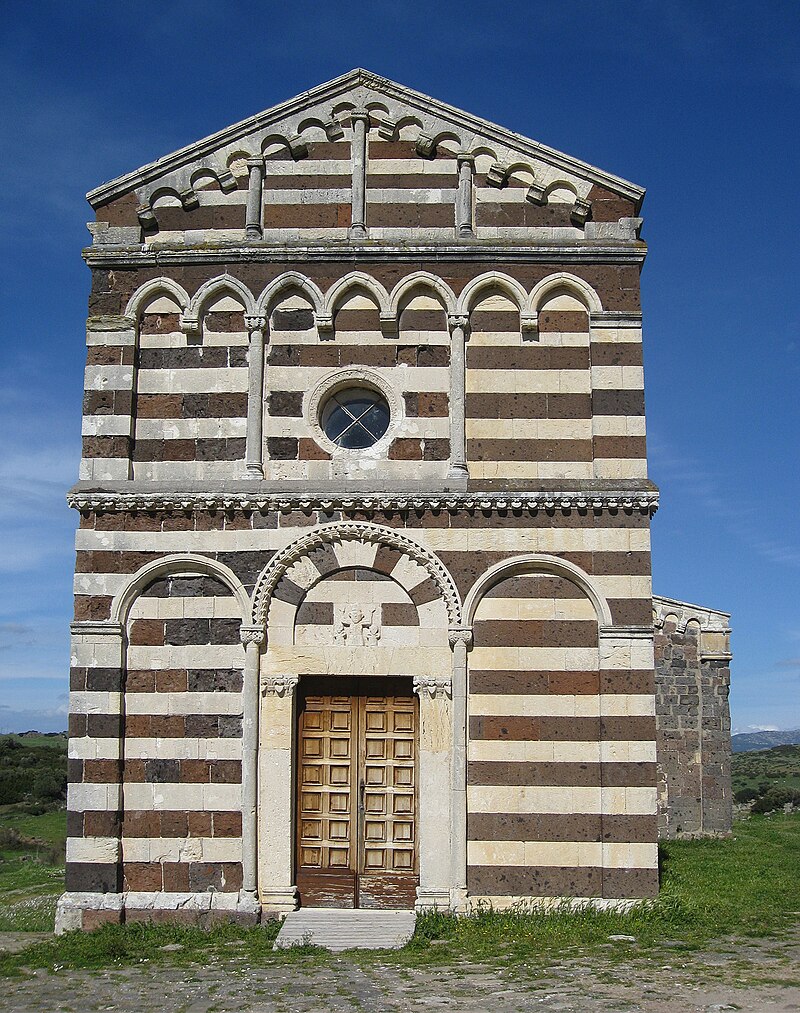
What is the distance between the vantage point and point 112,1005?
921 cm

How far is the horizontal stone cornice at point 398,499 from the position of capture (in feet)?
41.2

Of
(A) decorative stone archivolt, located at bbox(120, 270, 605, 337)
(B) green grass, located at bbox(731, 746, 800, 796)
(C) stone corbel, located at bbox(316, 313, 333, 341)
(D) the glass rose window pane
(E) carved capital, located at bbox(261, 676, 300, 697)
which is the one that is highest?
(A) decorative stone archivolt, located at bbox(120, 270, 605, 337)

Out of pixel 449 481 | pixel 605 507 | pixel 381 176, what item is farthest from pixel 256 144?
Answer: pixel 605 507

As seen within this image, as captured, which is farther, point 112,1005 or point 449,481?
point 449,481

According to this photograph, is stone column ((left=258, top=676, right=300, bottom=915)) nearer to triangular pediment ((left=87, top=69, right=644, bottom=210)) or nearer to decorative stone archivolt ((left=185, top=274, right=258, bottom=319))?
decorative stone archivolt ((left=185, top=274, right=258, bottom=319))

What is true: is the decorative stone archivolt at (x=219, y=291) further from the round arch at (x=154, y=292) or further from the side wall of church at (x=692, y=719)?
the side wall of church at (x=692, y=719)

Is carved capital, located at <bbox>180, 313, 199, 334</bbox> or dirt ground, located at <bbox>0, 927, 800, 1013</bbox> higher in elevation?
carved capital, located at <bbox>180, 313, 199, 334</bbox>

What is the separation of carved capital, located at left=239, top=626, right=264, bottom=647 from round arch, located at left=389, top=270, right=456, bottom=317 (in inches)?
162

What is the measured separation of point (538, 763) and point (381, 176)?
7.41 meters

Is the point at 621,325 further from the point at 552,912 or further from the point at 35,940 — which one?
the point at 35,940

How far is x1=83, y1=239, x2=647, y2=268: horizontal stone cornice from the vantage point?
13.2 metres

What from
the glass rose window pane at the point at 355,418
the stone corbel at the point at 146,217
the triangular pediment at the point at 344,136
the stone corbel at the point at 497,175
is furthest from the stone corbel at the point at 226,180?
the stone corbel at the point at 497,175

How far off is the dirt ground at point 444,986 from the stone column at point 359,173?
835 cm

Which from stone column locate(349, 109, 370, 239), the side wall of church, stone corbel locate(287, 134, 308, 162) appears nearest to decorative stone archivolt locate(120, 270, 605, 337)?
stone column locate(349, 109, 370, 239)
